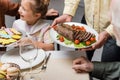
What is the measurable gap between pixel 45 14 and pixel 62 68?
0.58 m

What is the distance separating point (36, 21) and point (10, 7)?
0.24 metres

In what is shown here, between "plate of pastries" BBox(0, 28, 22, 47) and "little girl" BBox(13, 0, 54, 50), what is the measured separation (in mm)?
190

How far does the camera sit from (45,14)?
198 centimetres

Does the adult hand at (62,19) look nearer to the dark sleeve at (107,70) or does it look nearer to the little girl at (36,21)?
the little girl at (36,21)

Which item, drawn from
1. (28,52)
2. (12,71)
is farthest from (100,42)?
(12,71)

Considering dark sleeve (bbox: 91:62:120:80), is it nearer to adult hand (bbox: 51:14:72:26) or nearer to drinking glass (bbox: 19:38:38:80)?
drinking glass (bbox: 19:38:38:80)

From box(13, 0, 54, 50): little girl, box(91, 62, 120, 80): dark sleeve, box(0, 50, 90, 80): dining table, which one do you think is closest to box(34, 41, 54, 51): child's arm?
box(13, 0, 54, 50): little girl

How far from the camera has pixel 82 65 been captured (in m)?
1.50

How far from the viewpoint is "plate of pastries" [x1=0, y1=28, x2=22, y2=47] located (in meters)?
1.52

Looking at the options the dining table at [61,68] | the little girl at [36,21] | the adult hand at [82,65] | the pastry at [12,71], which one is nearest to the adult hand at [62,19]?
the little girl at [36,21]

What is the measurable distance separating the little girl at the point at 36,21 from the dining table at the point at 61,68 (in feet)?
0.69

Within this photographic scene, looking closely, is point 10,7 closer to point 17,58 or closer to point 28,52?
point 17,58

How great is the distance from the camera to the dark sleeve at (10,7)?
205cm

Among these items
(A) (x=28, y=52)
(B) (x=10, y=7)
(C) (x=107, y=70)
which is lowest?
(C) (x=107, y=70)
